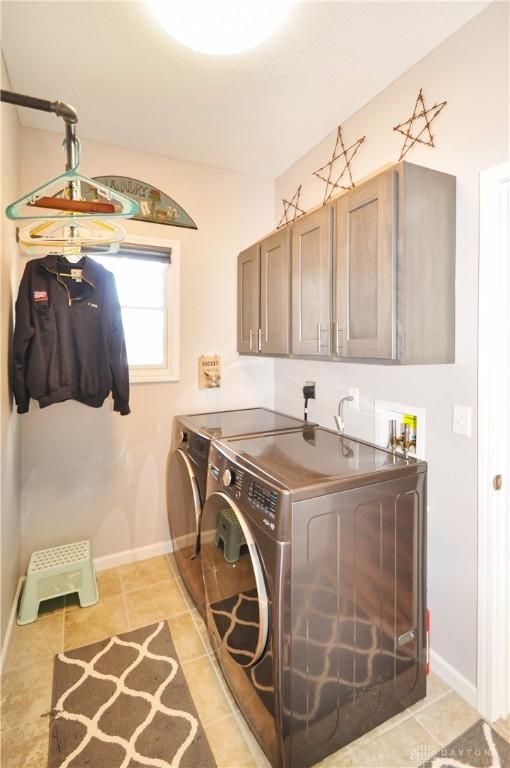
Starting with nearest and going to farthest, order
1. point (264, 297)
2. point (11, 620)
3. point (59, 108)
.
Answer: point (59, 108)
point (11, 620)
point (264, 297)

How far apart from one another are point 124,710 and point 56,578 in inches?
33.7

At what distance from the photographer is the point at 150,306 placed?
8.39ft

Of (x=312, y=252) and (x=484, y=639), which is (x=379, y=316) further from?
(x=484, y=639)

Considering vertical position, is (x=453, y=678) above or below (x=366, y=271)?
below

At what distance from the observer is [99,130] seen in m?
2.18

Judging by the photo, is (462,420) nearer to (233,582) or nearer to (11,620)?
(233,582)

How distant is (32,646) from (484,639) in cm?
206

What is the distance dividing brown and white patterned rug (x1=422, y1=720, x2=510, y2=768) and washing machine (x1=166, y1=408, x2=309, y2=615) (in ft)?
3.79

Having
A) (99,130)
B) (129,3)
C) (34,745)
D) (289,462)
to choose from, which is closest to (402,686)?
(289,462)

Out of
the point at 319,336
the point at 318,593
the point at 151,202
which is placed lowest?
the point at 318,593

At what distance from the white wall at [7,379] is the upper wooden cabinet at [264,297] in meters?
1.36

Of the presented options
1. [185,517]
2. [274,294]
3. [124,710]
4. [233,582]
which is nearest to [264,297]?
[274,294]

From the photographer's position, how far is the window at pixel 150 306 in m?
2.47

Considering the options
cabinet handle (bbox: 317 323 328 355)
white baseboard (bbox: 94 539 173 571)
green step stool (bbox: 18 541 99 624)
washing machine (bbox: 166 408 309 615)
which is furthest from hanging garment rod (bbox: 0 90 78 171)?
white baseboard (bbox: 94 539 173 571)
